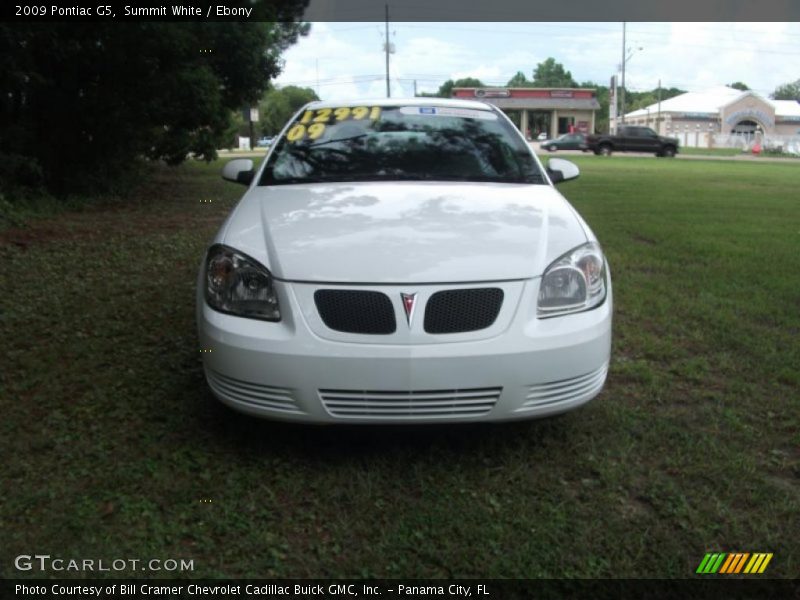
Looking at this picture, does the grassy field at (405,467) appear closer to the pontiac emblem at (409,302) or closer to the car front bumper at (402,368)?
the car front bumper at (402,368)

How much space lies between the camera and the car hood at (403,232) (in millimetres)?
2734

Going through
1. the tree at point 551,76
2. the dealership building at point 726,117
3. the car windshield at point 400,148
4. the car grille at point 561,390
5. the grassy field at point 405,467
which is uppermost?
the tree at point 551,76

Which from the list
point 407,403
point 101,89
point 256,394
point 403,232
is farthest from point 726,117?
point 256,394

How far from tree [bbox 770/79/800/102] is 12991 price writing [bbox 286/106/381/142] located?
402ft

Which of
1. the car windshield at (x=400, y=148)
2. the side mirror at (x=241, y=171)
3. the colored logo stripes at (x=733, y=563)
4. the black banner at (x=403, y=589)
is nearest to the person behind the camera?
the black banner at (x=403, y=589)

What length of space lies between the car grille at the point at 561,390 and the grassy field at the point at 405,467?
30 centimetres

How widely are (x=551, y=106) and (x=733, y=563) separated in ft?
228

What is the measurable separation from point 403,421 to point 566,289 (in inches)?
32.8

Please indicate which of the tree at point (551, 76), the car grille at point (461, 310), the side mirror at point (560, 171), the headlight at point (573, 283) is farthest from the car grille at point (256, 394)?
the tree at point (551, 76)

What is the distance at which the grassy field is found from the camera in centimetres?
237

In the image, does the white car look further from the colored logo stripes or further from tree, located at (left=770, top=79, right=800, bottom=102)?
tree, located at (left=770, top=79, right=800, bottom=102)

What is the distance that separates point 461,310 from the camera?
8.82 ft

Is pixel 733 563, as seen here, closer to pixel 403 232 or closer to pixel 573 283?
pixel 573 283

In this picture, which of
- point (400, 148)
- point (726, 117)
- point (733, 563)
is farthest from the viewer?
point (726, 117)
